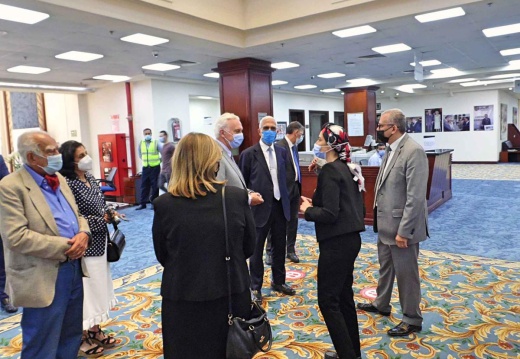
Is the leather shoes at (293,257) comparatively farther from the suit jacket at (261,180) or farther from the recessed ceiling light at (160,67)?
the recessed ceiling light at (160,67)

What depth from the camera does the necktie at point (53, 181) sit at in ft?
7.03

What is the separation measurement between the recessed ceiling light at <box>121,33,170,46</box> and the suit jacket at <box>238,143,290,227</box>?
3.49 m

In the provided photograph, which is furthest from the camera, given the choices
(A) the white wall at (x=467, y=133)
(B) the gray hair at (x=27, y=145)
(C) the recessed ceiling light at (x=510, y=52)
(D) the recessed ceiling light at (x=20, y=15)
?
(A) the white wall at (x=467, y=133)

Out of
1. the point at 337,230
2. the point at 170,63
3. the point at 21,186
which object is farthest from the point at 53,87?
the point at 337,230

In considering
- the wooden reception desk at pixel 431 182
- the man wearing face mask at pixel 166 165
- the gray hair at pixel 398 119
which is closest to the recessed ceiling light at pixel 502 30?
the wooden reception desk at pixel 431 182

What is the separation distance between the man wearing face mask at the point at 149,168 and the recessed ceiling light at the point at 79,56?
2201 millimetres

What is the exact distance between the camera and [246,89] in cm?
833

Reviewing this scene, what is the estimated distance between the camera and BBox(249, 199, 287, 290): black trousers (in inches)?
144

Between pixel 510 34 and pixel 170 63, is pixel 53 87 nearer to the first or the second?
pixel 170 63

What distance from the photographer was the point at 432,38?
7.13 meters

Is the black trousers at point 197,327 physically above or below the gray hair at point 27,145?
below

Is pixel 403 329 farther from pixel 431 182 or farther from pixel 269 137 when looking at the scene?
pixel 431 182

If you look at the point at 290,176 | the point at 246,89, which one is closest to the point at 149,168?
the point at 246,89

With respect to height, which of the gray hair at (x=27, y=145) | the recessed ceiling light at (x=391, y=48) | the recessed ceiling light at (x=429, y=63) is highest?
the recessed ceiling light at (x=429, y=63)
